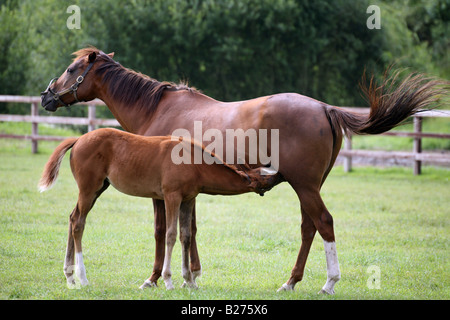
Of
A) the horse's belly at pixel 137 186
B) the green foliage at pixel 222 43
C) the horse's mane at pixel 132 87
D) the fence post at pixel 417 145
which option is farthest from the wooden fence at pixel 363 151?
the horse's belly at pixel 137 186

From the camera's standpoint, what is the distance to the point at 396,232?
9.27 metres

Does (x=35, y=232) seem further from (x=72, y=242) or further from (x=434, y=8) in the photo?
(x=434, y=8)

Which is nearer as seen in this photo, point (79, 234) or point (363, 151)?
point (79, 234)

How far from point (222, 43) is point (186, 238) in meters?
15.4

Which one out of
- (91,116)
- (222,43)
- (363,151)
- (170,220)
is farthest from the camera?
(222,43)

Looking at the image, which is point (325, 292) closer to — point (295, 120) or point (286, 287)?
point (286, 287)

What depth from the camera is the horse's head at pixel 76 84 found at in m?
6.98

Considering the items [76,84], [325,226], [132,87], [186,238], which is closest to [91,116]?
[76,84]

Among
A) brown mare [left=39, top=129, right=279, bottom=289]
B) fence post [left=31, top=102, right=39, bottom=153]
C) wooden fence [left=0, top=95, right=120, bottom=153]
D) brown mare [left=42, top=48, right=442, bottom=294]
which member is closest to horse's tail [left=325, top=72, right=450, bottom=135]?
brown mare [left=42, top=48, right=442, bottom=294]

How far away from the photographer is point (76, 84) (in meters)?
6.98

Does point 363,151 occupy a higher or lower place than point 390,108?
lower

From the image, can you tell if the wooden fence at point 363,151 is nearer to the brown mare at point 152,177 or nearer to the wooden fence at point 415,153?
the wooden fence at point 415,153

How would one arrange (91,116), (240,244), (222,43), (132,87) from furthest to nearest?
(222,43), (91,116), (240,244), (132,87)
